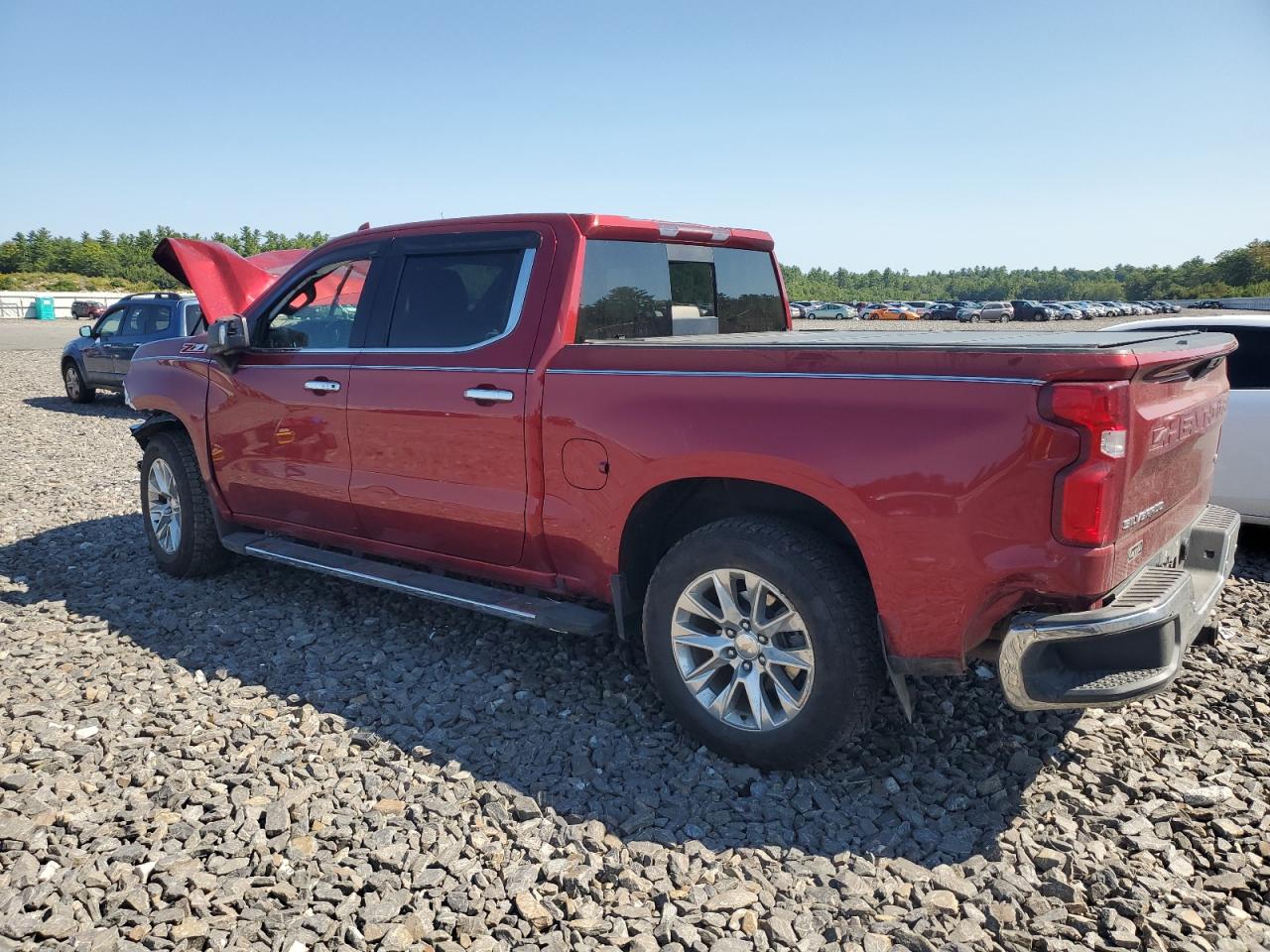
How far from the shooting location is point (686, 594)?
3.41 m

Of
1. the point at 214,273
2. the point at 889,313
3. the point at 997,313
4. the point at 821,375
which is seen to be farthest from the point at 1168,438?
the point at 889,313

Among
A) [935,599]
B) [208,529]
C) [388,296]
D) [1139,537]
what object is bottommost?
[208,529]

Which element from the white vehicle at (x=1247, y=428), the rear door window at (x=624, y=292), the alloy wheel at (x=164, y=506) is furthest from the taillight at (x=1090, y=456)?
the alloy wheel at (x=164, y=506)

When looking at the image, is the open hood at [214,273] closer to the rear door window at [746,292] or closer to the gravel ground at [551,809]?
the gravel ground at [551,809]

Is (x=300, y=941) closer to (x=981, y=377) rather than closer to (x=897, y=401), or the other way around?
(x=897, y=401)

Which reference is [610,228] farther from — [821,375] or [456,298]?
[821,375]

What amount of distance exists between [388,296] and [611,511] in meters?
1.72

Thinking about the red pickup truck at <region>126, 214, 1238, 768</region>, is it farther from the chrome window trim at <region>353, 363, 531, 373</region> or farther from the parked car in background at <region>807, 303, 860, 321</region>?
the parked car in background at <region>807, 303, 860, 321</region>

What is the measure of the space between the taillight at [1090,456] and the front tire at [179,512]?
4.76m

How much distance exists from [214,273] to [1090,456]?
5.54 m

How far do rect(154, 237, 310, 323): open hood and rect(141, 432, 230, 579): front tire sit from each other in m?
0.89

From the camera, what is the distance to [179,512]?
18.4 ft

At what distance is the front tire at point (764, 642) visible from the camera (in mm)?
3088

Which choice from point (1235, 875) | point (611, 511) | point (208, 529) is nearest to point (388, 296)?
point (611, 511)
